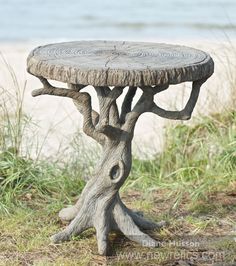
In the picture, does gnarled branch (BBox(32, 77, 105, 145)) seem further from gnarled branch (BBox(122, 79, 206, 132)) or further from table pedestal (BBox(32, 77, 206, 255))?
gnarled branch (BBox(122, 79, 206, 132))

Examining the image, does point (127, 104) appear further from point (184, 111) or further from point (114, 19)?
point (114, 19)

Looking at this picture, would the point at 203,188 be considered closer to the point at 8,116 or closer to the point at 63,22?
the point at 8,116

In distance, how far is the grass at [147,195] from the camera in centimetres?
402

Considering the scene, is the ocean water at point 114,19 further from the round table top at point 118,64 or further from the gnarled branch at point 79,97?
the gnarled branch at point 79,97

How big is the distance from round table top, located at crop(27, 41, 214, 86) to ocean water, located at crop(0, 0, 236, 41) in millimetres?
9802

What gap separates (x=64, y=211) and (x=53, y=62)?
1.07 meters

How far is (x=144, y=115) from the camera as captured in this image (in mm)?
7594

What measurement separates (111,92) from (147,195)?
4.33 feet

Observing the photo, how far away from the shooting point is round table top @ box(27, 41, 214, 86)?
3541mm

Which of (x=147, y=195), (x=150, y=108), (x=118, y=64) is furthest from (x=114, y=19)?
(x=118, y=64)

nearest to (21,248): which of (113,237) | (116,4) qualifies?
(113,237)

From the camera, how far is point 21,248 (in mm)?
4051

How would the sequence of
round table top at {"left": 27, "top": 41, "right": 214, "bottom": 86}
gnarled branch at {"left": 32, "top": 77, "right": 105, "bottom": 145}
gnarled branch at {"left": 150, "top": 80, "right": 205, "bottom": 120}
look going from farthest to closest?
gnarled branch at {"left": 150, "top": 80, "right": 205, "bottom": 120}, gnarled branch at {"left": 32, "top": 77, "right": 105, "bottom": 145}, round table top at {"left": 27, "top": 41, "right": 214, "bottom": 86}

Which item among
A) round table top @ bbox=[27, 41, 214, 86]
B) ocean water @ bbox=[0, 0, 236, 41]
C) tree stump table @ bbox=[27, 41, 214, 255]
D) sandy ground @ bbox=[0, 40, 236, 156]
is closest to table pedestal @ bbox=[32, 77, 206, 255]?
tree stump table @ bbox=[27, 41, 214, 255]
